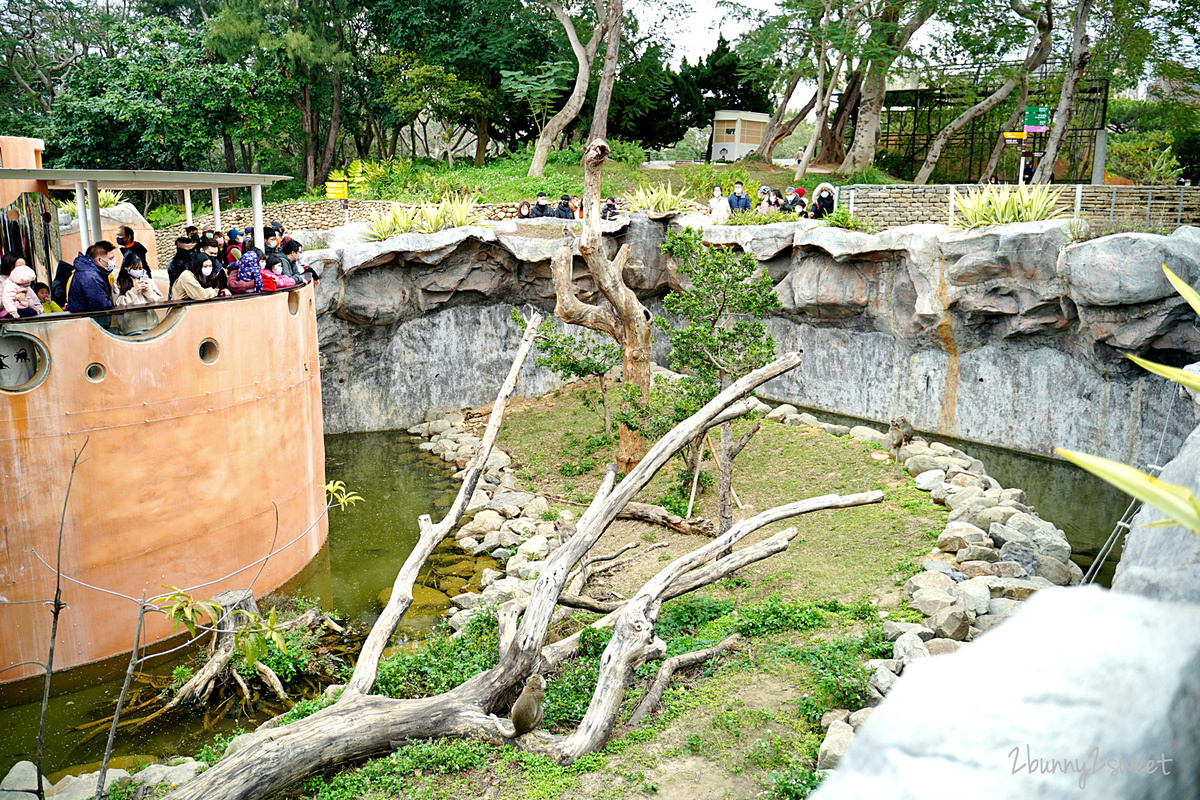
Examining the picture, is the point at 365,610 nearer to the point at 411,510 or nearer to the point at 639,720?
the point at 411,510

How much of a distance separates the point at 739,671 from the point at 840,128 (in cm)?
2581

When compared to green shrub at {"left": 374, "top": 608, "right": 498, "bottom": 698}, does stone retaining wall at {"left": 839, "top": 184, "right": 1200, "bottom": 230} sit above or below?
above

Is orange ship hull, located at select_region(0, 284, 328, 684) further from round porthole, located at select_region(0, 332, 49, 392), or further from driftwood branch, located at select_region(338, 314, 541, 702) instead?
driftwood branch, located at select_region(338, 314, 541, 702)

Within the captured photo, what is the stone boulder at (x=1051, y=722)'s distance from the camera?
146cm

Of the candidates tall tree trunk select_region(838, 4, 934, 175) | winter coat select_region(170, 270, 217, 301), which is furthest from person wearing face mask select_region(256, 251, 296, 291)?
tall tree trunk select_region(838, 4, 934, 175)

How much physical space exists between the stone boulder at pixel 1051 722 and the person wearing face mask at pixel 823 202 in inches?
693

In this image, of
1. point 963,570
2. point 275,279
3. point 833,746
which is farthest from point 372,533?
point 833,746

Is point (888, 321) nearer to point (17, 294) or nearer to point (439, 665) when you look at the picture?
point (439, 665)

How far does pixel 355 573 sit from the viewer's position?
11.2 m

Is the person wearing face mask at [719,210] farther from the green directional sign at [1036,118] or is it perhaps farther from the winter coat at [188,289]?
the winter coat at [188,289]

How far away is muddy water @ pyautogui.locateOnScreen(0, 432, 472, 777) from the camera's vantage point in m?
7.38

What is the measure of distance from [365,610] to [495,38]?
68.1ft

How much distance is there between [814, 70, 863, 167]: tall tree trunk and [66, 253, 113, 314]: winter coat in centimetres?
2419

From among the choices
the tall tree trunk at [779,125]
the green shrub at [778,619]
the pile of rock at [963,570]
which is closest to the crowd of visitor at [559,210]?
the pile of rock at [963,570]
